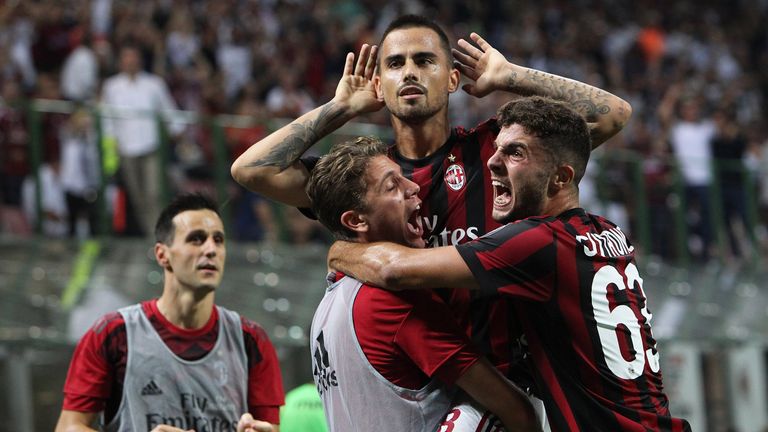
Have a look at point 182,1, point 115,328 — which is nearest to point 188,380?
point 115,328

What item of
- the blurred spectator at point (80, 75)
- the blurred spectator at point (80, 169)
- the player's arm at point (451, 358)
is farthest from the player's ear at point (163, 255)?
the blurred spectator at point (80, 75)

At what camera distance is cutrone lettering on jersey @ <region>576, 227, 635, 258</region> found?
4.41 m

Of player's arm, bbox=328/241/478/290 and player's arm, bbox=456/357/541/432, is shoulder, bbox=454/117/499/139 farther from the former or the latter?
player's arm, bbox=456/357/541/432

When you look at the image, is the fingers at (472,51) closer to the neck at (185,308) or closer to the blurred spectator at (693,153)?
the neck at (185,308)

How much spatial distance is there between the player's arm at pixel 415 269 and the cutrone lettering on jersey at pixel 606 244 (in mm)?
445

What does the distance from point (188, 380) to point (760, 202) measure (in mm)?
11011

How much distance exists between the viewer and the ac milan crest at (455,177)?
524 cm

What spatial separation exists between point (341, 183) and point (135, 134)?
766 cm

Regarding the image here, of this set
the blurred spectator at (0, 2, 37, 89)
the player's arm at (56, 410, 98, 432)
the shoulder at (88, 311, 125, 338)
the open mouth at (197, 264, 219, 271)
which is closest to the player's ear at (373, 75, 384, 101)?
the open mouth at (197, 264, 219, 271)

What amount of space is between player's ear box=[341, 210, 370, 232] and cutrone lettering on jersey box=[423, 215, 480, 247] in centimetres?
62

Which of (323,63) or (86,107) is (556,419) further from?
(323,63)

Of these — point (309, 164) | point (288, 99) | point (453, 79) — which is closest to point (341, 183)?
point (309, 164)

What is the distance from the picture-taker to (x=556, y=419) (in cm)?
441

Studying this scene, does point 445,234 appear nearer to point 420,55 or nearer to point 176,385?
point 420,55
